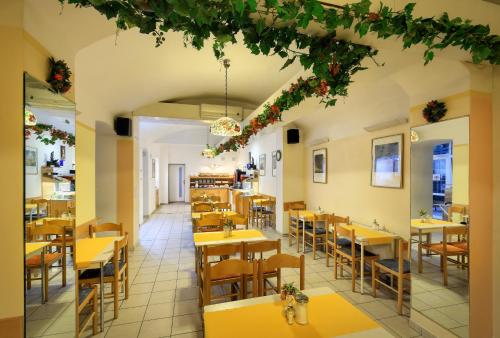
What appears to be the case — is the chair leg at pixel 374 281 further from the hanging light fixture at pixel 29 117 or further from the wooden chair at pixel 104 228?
the hanging light fixture at pixel 29 117

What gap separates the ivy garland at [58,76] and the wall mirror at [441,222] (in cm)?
307

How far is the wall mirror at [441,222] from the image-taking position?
2.13m

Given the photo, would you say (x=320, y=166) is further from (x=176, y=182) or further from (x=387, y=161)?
(x=176, y=182)

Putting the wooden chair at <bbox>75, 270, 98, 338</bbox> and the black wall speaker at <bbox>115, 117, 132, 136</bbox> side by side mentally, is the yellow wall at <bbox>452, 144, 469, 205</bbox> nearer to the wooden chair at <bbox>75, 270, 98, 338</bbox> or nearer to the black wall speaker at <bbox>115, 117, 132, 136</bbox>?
the wooden chair at <bbox>75, 270, 98, 338</bbox>

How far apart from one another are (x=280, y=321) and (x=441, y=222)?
2021mm

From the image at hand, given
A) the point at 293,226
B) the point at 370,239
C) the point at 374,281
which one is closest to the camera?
the point at 374,281

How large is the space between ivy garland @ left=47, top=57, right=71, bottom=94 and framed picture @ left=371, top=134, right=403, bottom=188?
12.6ft

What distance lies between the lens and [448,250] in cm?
236

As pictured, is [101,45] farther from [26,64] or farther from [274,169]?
[274,169]

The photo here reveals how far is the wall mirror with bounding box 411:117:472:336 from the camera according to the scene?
2129mm

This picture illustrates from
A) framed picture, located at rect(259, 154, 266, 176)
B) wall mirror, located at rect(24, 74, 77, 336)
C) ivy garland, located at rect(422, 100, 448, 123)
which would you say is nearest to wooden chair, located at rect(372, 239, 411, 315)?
ivy garland, located at rect(422, 100, 448, 123)

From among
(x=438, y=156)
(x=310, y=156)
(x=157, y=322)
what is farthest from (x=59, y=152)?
(x=310, y=156)

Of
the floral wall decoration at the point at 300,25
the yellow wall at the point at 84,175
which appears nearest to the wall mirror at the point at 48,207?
the floral wall decoration at the point at 300,25

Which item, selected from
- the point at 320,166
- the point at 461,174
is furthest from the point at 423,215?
the point at 320,166
